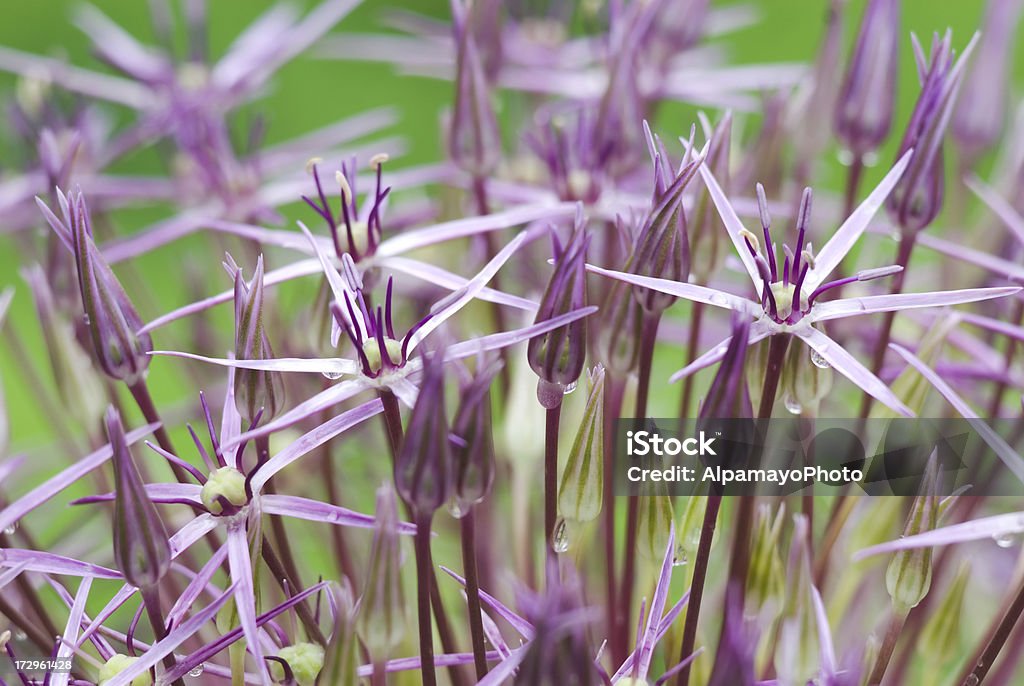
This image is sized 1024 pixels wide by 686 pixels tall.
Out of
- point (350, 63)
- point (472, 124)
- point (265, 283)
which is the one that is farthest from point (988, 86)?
point (350, 63)

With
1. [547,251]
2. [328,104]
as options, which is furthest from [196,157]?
[328,104]

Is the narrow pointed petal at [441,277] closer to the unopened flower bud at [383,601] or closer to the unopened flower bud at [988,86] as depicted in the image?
the unopened flower bud at [383,601]

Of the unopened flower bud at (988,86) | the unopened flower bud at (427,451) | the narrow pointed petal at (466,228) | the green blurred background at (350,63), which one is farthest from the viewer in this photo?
the green blurred background at (350,63)

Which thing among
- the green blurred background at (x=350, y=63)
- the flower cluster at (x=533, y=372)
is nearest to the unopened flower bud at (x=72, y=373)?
Result: the flower cluster at (x=533, y=372)

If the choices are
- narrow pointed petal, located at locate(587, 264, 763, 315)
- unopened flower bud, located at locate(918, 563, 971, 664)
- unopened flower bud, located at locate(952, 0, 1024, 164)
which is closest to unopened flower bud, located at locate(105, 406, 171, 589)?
narrow pointed petal, located at locate(587, 264, 763, 315)

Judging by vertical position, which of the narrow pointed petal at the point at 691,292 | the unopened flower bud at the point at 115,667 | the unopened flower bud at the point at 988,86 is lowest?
the unopened flower bud at the point at 115,667

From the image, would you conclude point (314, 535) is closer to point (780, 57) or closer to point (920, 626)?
point (920, 626)

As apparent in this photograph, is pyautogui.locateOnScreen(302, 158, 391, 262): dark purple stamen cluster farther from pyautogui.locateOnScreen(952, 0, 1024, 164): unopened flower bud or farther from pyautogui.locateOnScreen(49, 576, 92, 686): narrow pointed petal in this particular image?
pyautogui.locateOnScreen(952, 0, 1024, 164): unopened flower bud
